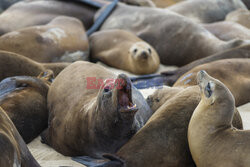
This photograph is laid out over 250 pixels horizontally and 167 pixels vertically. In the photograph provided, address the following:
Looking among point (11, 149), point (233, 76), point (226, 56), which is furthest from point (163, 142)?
point (226, 56)

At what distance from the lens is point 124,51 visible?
7367 mm

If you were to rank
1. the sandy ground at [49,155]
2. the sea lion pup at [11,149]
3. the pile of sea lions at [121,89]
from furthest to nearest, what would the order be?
the sandy ground at [49,155], the pile of sea lions at [121,89], the sea lion pup at [11,149]

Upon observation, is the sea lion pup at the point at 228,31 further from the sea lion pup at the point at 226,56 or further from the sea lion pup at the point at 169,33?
the sea lion pup at the point at 226,56

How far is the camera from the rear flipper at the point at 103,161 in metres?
3.00

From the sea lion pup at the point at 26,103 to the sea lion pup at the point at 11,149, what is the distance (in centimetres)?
124

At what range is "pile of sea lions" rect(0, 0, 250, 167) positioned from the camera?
310cm

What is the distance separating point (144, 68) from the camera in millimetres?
7043

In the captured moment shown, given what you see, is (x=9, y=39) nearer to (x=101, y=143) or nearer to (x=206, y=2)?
(x=101, y=143)

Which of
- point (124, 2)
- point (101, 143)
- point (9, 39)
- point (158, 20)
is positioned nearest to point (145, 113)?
point (101, 143)

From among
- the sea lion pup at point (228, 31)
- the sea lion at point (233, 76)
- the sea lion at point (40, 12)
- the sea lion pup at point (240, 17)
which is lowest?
the sea lion pup at point (240, 17)

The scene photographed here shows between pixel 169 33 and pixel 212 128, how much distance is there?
4670 millimetres

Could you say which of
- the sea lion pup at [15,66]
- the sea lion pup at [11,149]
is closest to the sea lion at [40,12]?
the sea lion pup at [15,66]

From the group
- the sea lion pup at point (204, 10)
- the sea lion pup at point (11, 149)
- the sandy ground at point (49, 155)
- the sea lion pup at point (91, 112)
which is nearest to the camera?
the sea lion pup at point (11, 149)

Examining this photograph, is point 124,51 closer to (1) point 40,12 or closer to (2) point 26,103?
(1) point 40,12
